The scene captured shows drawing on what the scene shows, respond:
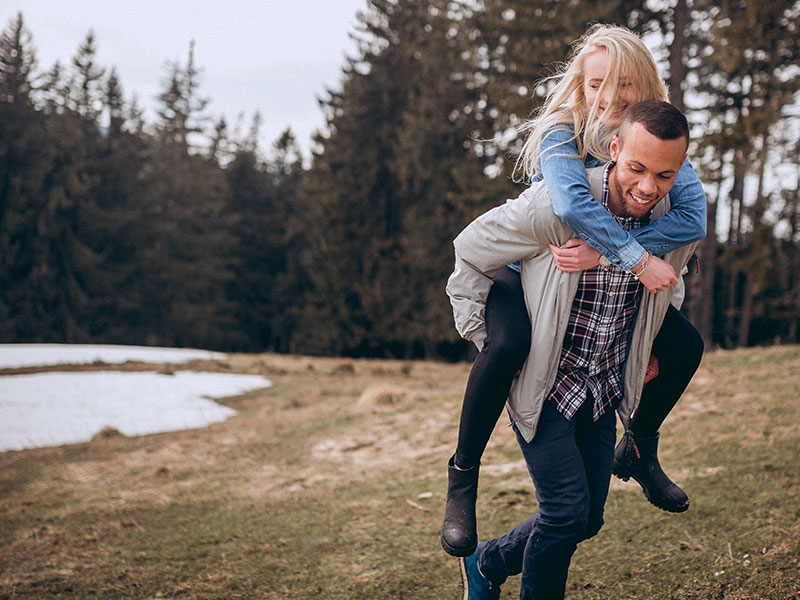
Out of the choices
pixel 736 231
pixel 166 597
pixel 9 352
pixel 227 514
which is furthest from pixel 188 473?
pixel 736 231

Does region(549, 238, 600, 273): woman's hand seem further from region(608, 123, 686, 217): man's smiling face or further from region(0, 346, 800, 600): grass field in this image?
region(0, 346, 800, 600): grass field

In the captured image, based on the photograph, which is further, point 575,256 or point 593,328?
point 593,328

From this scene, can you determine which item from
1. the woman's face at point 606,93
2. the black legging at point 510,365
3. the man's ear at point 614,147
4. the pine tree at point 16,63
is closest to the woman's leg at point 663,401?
the black legging at point 510,365

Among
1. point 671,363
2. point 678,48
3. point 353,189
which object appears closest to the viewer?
point 671,363

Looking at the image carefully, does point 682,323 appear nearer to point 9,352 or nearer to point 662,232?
point 662,232

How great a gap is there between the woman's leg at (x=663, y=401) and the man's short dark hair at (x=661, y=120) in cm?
70

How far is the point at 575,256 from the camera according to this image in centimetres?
199

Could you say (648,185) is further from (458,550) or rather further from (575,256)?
(458,550)

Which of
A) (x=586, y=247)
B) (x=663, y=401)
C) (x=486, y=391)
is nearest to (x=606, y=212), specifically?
(x=586, y=247)

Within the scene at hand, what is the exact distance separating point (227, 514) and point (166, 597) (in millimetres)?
1522

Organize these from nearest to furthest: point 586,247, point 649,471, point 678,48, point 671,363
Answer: point 586,247, point 671,363, point 649,471, point 678,48

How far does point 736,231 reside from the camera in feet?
73.2

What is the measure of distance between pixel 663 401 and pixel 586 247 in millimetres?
771

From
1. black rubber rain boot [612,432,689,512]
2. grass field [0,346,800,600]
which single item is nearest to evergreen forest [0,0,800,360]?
grass field [0,346,800,600]
